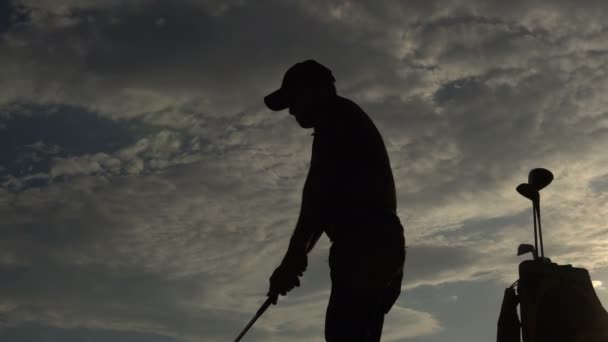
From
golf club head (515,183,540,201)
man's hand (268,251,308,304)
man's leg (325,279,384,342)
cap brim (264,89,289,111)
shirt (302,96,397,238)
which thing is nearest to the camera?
man's leg (325,279,384,342)

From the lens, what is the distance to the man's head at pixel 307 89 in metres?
5.63

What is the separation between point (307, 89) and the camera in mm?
5703

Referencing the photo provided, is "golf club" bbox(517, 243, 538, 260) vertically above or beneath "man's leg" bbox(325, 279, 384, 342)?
above

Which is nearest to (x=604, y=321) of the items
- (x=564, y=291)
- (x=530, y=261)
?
(x=564, y=291)

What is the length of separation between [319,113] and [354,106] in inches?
11.1

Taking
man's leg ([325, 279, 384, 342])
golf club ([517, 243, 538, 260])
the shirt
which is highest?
golf club ([517, 243, 538, 260])

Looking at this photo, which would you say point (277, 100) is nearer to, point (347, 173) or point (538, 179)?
point (347, 173)

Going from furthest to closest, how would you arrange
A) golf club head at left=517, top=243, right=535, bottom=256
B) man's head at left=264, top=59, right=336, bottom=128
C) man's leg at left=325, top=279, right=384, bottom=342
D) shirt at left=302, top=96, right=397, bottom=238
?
golf club head at left=517, top=243, right=535, bottom=256, man's head at left=264, top=59, right=336, bottom=128, shirt at left=302, top=96, right=397, bottom=238, man's leg at left=325, top=279, right=384, bottom=342

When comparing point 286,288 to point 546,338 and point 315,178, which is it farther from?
point 546,338

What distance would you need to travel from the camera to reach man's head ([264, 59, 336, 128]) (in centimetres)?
563

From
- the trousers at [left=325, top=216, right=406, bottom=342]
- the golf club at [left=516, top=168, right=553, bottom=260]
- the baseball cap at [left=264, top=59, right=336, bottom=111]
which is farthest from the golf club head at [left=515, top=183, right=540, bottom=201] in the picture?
the trousers at [left=325, top=216, right=406, bottom=342]

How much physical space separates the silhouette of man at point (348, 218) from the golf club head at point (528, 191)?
7353 millimetres

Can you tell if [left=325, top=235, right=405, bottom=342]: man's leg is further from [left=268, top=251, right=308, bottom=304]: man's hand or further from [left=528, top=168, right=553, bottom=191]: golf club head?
[left=528, top=168, right=553, bottom=191]: golf club head

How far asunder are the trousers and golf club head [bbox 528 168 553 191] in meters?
7.93
